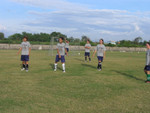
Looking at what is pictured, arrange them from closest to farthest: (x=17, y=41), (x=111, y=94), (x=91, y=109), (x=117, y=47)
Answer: (x=91, y=109)
(x=111, y=94)
(x=17, y=41)
(x=117, y=47)

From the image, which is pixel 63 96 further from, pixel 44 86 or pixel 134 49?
pixel 134 49

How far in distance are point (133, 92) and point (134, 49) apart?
67.2 meters

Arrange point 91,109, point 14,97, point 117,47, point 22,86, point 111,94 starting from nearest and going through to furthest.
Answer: point 91,109 < point 14,97 < point 111,94 < point 22,86 < point 117,47

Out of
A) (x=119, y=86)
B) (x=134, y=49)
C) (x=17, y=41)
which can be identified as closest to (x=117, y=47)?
(x=134, y=49)

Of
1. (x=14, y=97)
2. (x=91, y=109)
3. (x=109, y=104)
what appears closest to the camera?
(x=91, y=109)

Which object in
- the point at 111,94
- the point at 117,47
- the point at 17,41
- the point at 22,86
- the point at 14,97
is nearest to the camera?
the point at 14,97

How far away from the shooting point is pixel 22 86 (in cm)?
827

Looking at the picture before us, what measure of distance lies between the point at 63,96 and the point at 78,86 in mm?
1742

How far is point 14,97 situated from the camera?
6559 millimetres

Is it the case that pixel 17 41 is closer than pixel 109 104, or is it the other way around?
pixel 109 104

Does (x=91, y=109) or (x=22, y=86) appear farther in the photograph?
(x=22, y=86)

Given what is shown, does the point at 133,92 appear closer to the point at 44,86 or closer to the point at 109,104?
the point at 109,104

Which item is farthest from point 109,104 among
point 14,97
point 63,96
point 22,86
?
point 22,86

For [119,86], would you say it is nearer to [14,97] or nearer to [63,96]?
[63,96]
